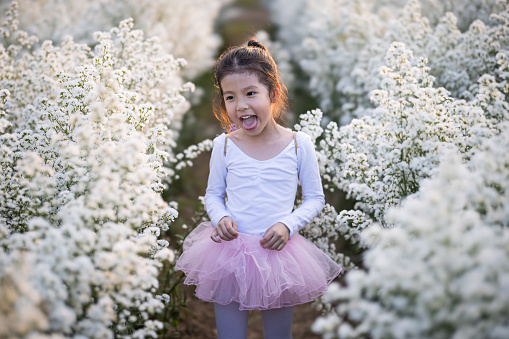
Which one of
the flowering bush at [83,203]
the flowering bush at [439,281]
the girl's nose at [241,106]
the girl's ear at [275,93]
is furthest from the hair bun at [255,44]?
the flowering bush at [439,281]

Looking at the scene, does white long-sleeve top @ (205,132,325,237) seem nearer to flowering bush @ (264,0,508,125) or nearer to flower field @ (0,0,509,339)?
flower field @ (0,0,509,339)

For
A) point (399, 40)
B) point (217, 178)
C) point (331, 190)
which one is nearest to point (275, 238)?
point (217, 178)

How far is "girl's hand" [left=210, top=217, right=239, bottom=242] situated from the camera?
7.86 feet

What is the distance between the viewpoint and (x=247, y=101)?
254 cm

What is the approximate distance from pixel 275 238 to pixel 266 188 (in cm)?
36

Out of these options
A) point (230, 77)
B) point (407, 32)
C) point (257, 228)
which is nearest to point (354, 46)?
point (407, 32)

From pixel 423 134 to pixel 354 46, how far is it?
342 cm

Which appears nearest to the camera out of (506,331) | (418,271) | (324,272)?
(506,331)

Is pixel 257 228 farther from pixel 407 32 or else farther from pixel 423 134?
pixel 407 32

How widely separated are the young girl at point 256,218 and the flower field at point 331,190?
26 cm

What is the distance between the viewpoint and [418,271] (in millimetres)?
1415

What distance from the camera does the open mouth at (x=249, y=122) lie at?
257 cm

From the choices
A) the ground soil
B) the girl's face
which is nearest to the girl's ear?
the girl's face

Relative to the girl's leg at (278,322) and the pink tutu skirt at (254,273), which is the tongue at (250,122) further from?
the girl's leg at (278,322)
